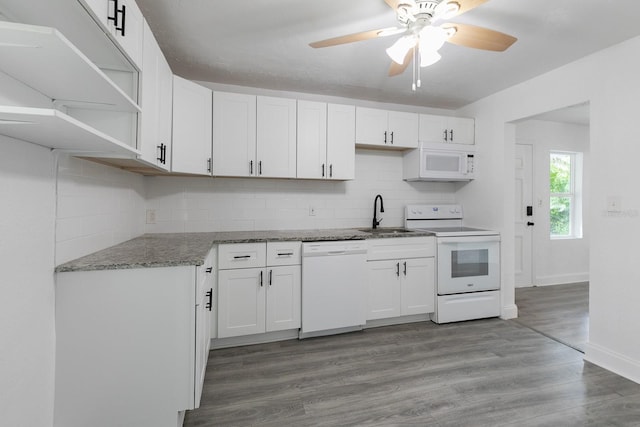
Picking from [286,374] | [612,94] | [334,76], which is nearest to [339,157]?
[334,76]

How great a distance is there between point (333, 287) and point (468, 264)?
4.88ft

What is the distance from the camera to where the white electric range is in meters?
2.97

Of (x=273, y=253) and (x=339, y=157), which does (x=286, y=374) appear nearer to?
(x=273, y=253)

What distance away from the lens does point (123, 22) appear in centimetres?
132

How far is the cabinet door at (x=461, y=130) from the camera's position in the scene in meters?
3.40

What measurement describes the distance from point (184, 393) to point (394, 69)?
2.38 m

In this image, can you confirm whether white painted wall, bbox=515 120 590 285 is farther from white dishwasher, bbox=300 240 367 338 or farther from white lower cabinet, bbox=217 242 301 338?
white lower cabinet, bbox=217 242 301 338

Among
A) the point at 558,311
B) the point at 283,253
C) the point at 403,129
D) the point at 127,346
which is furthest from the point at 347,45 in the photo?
the point at 558,311

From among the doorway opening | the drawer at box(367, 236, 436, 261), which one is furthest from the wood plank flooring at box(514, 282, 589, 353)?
the drawer at box(367, 236, 436, 261)

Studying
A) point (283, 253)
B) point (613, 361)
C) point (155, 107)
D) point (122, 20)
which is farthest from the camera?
point (283, 253)

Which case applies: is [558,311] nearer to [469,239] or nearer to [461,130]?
[469,239]

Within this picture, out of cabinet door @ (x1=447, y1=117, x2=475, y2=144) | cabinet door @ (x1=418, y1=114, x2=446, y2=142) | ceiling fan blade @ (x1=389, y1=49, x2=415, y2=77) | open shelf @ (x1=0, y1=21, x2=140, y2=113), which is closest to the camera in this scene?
open shelf @ (x1=0, y1=21, x2=140, y2=113)

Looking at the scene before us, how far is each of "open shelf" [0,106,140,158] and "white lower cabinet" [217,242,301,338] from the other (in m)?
1.21

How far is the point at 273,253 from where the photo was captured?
2.51 m
